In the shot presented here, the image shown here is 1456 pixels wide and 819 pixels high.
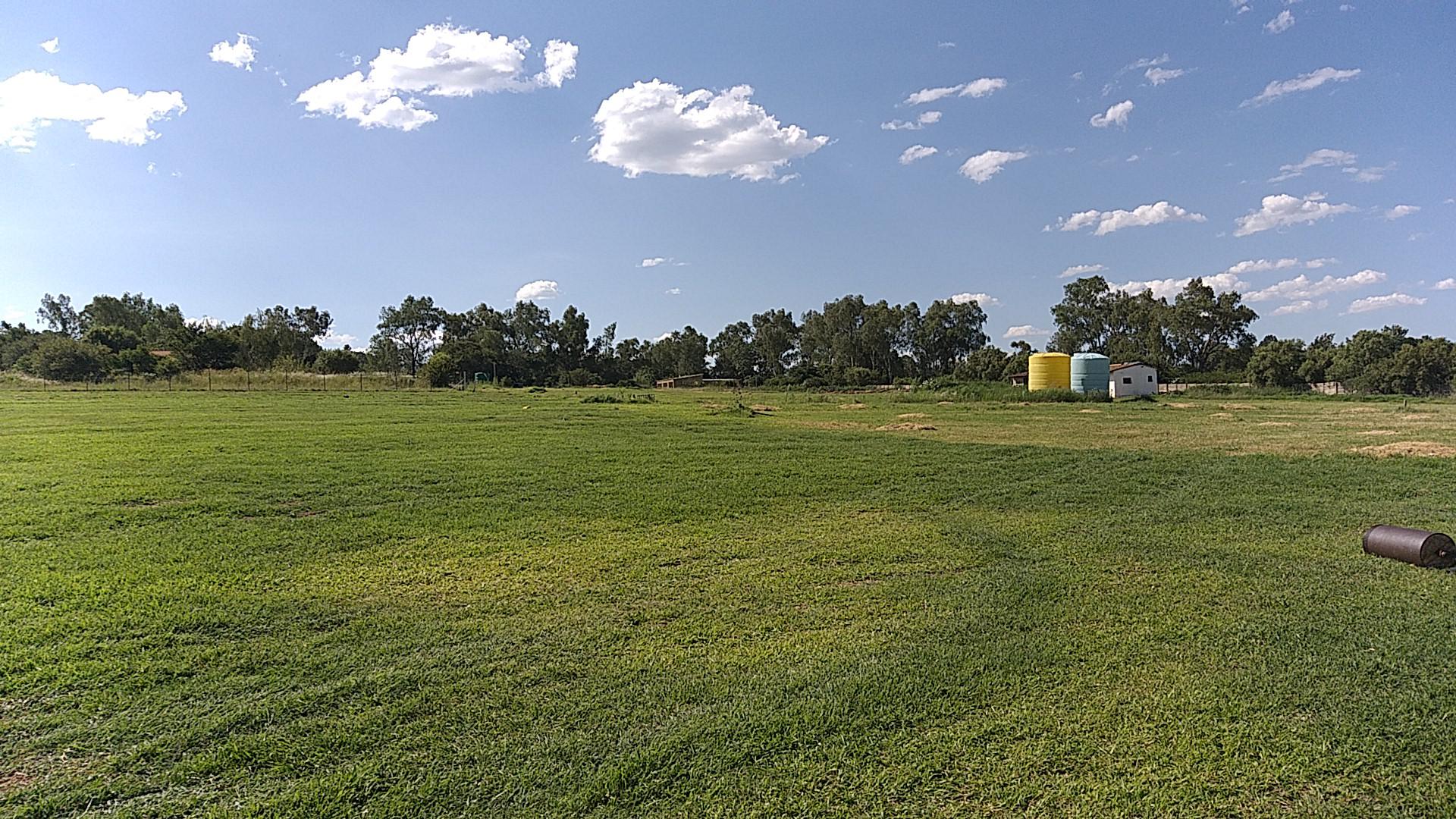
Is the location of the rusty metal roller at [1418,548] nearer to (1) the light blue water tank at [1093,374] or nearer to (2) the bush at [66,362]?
(1) the light blue water tank at [1093,374]

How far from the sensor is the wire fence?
43.5 m

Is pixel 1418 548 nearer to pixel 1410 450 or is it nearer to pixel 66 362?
pixel 1410 450

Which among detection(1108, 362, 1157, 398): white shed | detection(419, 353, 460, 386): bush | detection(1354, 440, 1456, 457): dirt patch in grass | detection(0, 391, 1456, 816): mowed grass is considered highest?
detection(419, 353, 460, 386): bush

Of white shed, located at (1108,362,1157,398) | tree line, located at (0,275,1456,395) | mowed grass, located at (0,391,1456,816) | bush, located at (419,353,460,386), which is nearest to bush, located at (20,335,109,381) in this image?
tree line, located at (0,275,1456,395)

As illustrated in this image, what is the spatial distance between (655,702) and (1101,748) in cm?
211

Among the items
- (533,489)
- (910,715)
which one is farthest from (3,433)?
(910,715)

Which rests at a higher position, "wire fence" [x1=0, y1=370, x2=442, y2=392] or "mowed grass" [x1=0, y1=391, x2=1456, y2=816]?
"wire fence" [x1=0, y1=370, x2=442, y2=392]

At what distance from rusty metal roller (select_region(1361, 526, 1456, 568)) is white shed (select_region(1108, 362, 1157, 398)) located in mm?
45105

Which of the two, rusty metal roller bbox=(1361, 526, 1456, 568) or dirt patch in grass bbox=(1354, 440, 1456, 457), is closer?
rusty metal roller bbox=(1361, 526, 1456, 568)

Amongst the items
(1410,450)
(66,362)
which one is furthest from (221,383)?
(1410,450)

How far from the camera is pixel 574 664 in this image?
4539mm

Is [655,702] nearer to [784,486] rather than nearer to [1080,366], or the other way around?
[784,486]

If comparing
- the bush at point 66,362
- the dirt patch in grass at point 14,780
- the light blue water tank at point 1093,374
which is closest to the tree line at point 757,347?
the bush at point 66,362

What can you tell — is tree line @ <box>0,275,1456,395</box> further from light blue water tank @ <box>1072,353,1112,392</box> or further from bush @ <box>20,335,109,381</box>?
light blue water tank @ <box>1072,353,1112,392</box>
